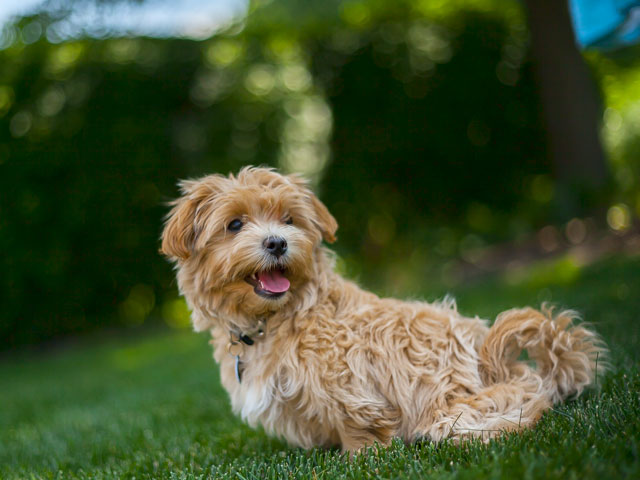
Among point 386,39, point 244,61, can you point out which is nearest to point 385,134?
point 386,39

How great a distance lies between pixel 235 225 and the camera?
3.03 m

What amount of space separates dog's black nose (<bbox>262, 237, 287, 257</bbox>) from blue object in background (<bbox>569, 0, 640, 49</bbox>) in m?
2.74

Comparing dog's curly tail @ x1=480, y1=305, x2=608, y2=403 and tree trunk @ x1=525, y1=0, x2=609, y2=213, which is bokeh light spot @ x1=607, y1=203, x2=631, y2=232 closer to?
tree trunk @ x1=525, y1=0, x2=609, y2=213

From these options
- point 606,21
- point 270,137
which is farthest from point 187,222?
point 270,137

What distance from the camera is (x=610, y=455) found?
6.81 feet

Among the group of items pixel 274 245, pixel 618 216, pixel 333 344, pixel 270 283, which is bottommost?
pixel 618 216

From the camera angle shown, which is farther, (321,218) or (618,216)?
(618,216)

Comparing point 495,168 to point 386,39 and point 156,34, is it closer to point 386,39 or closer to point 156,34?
point 386,39

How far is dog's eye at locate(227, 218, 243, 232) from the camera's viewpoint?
3027 mm

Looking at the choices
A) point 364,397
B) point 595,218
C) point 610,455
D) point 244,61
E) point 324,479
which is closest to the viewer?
point 610,455

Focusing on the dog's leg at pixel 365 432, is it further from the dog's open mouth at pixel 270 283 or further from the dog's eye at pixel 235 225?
the dog's eye at pixel 235 225

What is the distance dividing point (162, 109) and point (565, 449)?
29.7 feet

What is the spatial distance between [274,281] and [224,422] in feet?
5.60

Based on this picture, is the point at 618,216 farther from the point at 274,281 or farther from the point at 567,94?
the point at 274,281
